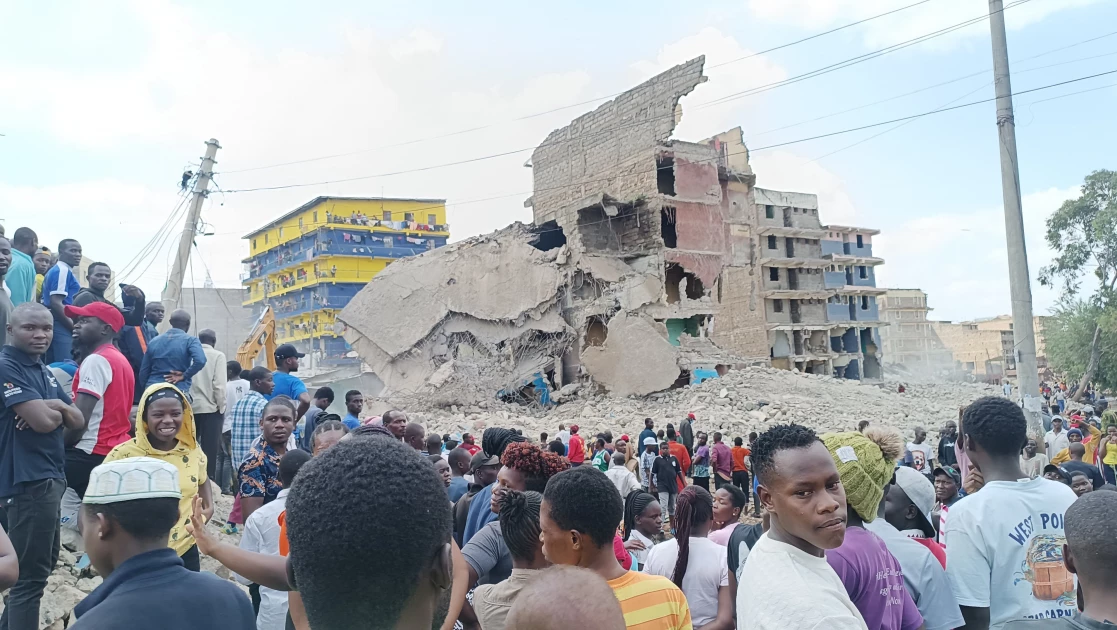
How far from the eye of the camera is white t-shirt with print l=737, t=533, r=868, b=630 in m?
1.81

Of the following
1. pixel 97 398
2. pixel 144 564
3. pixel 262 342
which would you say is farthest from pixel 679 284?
pixel 144 564

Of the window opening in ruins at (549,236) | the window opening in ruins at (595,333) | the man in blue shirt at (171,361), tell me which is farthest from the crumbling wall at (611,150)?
the man in blue shirt at (171,361)

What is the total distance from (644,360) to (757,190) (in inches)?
835

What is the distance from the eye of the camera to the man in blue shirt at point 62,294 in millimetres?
6152

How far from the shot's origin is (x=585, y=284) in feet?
79.3

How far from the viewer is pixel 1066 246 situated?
31516 millimetres

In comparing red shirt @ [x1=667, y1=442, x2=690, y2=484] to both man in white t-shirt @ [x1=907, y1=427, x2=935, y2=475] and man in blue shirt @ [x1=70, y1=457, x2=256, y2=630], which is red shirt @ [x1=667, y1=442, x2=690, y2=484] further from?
man in blue shirt @ [x1=70, y1=457, x2=256, y2=630]

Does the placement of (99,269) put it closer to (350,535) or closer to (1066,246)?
(350,535)

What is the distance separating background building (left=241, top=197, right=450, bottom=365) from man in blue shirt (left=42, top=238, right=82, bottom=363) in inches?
1533

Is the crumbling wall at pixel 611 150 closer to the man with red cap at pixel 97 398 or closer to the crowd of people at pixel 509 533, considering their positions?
the man with red cap at pixel 97 398

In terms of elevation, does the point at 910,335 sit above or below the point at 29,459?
above

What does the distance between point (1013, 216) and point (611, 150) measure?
18.4 m

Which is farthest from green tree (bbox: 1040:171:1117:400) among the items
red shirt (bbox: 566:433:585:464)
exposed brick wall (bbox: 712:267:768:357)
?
red shirt (bbox: 566:433:585:464)

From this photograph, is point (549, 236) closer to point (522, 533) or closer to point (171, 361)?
point (171, 361)
